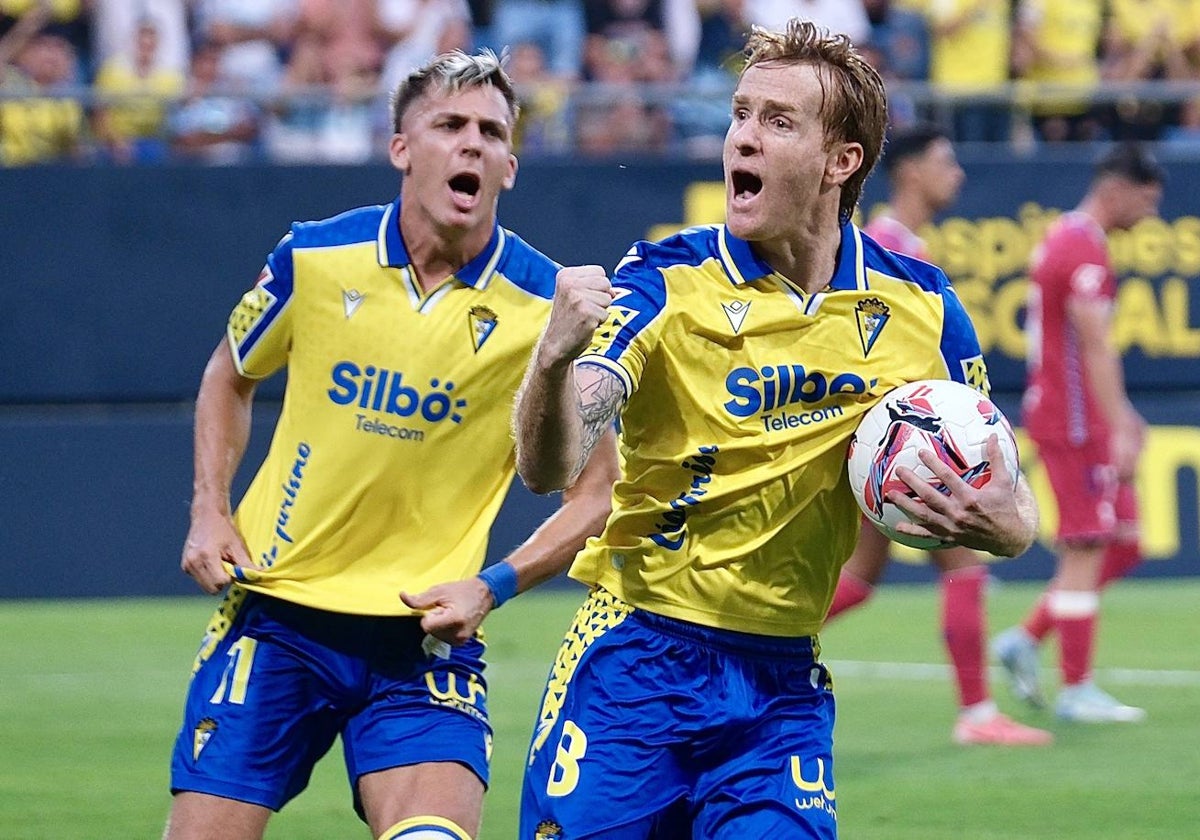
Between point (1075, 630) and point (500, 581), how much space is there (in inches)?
208

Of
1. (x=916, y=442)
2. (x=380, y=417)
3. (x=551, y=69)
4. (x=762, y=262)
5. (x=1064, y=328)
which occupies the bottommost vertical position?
(x=1064, y=328)

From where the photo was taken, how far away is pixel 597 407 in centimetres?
393

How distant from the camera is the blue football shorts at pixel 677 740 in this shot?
4059mm

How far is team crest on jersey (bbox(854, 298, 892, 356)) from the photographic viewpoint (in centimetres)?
433

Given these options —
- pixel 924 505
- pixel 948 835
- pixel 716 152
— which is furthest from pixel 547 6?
pixel 924 505

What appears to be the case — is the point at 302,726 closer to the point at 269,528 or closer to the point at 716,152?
the point at 269,528

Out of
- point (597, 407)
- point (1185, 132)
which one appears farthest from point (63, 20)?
point (597, 407)

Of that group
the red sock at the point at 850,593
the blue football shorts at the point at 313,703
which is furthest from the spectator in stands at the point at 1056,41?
the blue football shorts at the point at 313,703

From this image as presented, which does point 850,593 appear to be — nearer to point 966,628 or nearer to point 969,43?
point 966,628

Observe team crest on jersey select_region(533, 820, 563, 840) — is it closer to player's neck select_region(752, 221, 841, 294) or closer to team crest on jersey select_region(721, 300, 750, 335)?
team crest on jersey select_region(721, 300, 750, 335)

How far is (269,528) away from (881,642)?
736 centimetres

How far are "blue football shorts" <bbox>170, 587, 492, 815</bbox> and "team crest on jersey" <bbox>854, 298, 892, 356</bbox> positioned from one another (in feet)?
4.58

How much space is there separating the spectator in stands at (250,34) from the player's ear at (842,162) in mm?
10587

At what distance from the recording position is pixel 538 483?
3857 mm
